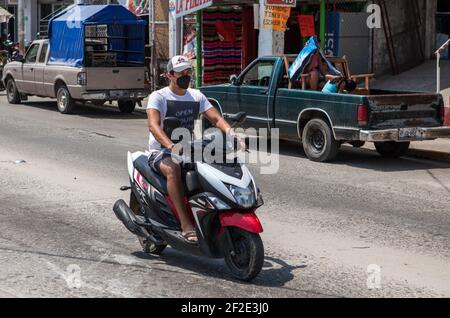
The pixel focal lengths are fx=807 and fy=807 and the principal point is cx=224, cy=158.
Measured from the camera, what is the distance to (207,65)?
24.4m

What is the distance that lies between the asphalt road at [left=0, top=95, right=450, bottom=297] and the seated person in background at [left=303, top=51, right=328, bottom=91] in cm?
130

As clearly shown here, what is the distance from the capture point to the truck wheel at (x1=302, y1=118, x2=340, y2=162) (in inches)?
516

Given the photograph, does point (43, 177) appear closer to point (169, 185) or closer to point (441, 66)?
point (169, 185)

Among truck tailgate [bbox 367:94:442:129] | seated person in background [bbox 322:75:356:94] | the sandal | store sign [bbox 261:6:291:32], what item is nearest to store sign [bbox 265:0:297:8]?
store sign [bbox 261:6:291:32]

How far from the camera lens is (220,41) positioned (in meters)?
24.5

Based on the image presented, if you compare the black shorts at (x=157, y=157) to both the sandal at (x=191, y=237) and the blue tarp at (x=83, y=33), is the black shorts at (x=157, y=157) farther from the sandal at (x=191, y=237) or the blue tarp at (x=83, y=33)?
A: the blue tarp at (x=83, y=33)

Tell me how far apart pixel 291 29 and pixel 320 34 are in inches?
85.4

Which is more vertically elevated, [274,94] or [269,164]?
→ [274,94]

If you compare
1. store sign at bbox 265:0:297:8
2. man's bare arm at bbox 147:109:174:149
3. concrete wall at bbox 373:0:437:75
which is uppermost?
store sign at bbox 265:0:297:8

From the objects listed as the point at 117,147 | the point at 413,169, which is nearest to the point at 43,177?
the point at 117,147

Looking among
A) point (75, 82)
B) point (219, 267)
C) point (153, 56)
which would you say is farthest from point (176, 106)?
point (153, 56)

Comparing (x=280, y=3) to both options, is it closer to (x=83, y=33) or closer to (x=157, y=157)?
(x=83, y=33)

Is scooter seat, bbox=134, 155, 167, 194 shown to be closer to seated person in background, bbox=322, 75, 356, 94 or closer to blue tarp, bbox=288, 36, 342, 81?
seated person in background, bbox=322, 75, 356, 94

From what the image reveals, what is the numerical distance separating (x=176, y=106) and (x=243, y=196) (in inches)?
47.0
